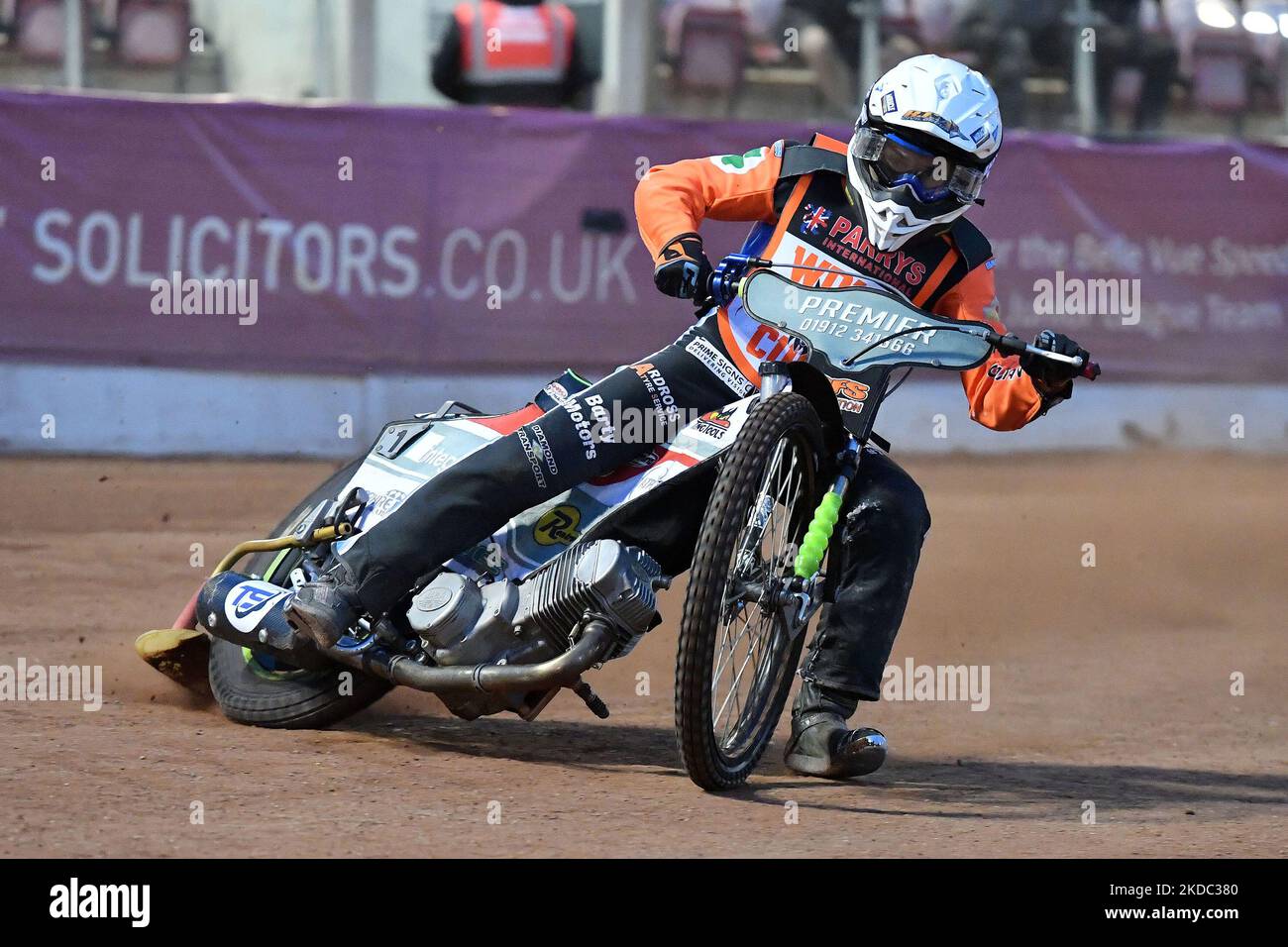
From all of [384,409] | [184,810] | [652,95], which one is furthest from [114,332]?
[184,810]

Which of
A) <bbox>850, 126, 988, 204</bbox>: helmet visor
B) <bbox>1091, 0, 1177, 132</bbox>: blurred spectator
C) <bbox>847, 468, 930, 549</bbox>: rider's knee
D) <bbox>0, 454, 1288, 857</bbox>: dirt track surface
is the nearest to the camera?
<bbox>0, 454, 1288, 857</bbox>: dirt track surface

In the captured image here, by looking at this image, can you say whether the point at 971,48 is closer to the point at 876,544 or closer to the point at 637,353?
the point at 637,353

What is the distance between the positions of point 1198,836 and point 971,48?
337 inches

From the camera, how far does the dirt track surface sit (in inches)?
169

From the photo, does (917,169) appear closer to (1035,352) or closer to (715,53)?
(1035,352)

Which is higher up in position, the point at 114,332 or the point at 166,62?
the point at 166,62

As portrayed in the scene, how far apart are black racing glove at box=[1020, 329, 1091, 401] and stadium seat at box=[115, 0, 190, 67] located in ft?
24.8

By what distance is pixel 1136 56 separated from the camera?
41.2 feet

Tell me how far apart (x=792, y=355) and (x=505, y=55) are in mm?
6911

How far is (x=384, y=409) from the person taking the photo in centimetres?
1083

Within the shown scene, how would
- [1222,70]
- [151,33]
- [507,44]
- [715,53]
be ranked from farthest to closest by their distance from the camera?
1. [1222,70]
2. [715,53]
3. [507,44]
4. [151,33]

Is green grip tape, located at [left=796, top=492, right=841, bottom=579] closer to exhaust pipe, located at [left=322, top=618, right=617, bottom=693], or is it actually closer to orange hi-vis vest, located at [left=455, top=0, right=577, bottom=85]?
exhaust pipe, located at [left=322, top=618, right=617, bottom=693]

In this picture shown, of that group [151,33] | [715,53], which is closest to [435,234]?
[151,33]

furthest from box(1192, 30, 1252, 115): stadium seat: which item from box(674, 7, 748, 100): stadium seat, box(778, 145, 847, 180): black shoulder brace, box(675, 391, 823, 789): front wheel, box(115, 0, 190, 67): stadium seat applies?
box(675, 391, 823, 789): front wheel
